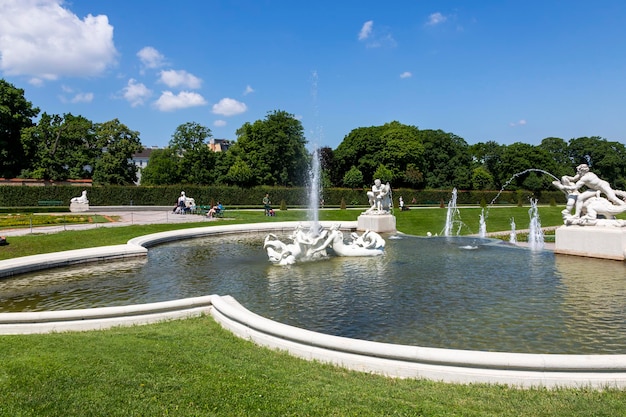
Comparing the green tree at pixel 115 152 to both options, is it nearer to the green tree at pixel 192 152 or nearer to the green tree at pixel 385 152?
the green tree at pixel 192 152

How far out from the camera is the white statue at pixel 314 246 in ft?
51.2

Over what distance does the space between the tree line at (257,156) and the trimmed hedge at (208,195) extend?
5282 millimetres

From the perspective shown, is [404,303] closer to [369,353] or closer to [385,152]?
[369,353]

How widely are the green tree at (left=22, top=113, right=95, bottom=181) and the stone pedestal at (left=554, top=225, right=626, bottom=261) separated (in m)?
60.5

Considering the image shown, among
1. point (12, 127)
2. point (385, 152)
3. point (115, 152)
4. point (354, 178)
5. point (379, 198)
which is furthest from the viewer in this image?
point (385, 152)

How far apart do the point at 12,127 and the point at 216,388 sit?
67460 mm

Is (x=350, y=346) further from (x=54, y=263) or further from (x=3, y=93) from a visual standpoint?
(x=3, y=93)

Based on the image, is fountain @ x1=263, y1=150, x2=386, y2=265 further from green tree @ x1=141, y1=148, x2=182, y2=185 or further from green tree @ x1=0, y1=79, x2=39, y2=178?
green tree @ x1=141, y1=148, x2=182, y2=185

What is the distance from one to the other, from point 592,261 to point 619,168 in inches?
3920

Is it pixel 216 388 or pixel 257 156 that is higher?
pixel 257 156

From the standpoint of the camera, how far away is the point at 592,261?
15.9m

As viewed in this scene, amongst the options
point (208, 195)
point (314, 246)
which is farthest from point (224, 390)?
point (208, 195)

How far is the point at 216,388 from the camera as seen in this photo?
18.0ft

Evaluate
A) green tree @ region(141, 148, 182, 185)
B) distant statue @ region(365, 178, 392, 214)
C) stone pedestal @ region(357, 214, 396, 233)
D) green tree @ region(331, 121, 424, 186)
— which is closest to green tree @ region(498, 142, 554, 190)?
green tree @ region(331, 121, 424, 186)
